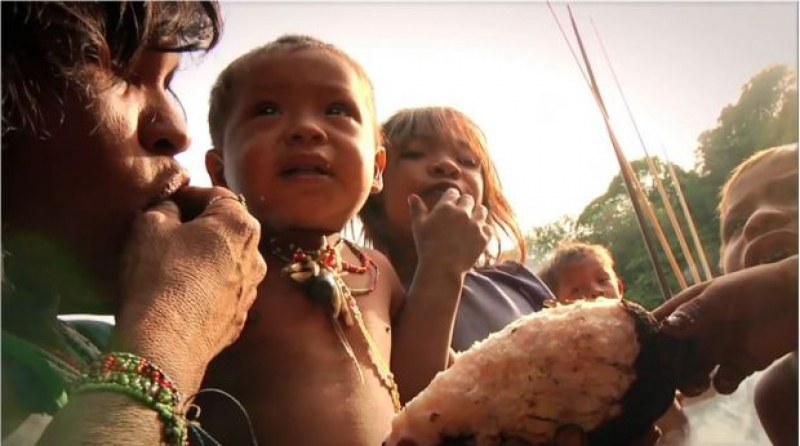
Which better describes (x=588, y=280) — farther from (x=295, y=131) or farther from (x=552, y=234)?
(x=295, y=131)

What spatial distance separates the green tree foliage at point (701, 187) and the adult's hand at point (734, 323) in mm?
73

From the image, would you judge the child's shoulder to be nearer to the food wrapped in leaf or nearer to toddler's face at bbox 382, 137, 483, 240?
toddler's face at bbox 382, 137, 483, 240

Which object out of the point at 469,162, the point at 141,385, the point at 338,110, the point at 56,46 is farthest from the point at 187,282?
the point at 469,162

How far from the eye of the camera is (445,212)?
2.89ft

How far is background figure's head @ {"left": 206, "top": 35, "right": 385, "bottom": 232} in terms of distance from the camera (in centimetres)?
81

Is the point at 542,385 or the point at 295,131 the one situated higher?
the point at 295,131

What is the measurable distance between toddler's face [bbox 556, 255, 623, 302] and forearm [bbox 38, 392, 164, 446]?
0.41 meters

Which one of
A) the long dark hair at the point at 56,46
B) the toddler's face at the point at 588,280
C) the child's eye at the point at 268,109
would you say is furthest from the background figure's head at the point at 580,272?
the long dark hair at the point at 56,46

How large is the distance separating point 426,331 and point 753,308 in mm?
376

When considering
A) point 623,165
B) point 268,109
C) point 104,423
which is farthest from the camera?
point 268,109

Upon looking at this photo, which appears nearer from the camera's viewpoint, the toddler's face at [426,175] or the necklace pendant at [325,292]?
the necklace pendant at [325,292]

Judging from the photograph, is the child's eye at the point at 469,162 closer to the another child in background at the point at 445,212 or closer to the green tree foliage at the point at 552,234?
the another child in background at the point at 445,212

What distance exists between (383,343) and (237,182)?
0.80 feet

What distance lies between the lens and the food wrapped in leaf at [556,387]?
1.75 ft
